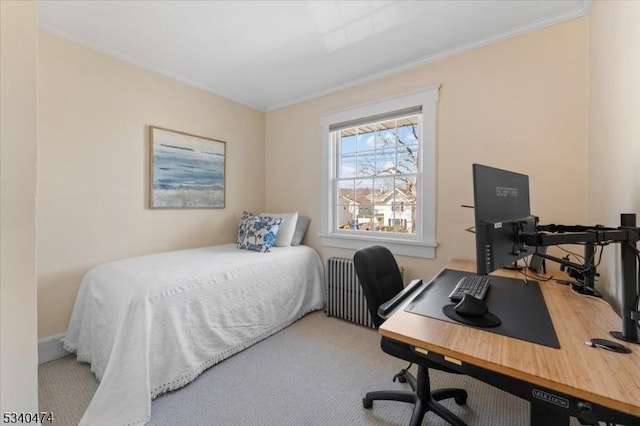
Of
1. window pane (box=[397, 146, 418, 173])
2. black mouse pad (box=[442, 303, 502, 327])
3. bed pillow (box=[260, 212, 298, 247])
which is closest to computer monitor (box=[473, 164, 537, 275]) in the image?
black mouse pad (box=[442, 303, 502, 327])

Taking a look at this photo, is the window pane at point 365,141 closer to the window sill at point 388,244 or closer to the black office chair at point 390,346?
the window sill at point 388,244

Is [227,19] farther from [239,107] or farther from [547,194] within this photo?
[547,194]

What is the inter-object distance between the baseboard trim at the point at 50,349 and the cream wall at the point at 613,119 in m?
3.70

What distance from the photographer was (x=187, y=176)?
115 inches

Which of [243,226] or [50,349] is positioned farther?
[243,226]

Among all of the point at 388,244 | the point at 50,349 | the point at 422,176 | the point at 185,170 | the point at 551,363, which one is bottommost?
the point at 50,349

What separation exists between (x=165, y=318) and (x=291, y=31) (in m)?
2.33

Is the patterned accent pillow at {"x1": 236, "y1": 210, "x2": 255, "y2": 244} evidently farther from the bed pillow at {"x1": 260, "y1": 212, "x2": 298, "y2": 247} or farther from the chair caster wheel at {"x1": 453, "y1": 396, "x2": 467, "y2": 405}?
the chair caster wheel at {"x1": 453, "y1": 396, "x2": 467, "y2": 405}

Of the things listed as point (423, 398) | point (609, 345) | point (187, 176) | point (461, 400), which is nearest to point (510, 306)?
point (609, 345)

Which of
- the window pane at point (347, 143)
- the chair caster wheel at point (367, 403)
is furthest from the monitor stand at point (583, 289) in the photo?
the window pane at point (347, 143)

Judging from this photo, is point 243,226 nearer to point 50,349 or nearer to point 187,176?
point 187,176

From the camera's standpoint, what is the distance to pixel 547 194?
200 centimetres

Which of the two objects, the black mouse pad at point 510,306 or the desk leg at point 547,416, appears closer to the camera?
the desk leg at point 547,416

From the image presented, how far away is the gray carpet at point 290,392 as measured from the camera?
5.06ft
